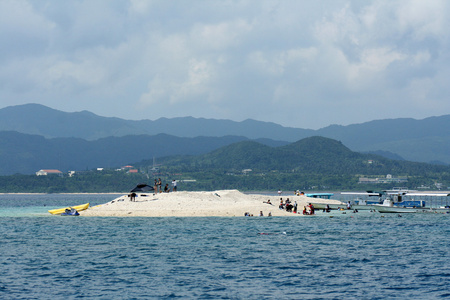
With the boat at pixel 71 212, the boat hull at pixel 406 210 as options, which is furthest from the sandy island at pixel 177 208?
the boat hull at pixel 406 210

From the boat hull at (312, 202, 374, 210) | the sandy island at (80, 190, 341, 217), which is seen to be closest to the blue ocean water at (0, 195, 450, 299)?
the sandy island at (80, 190, 341, 217)

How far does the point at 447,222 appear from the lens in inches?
3430

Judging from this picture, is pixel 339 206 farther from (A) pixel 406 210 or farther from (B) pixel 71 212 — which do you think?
(B) pixel 71 212

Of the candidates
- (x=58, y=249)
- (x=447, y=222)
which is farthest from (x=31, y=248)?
(x=447, y=222)

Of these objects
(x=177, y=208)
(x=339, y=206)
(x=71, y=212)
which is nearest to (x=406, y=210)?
(x=339, y=206)

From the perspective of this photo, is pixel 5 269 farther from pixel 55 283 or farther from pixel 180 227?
pixel 180 227

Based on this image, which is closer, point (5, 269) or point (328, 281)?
point (328, 281)

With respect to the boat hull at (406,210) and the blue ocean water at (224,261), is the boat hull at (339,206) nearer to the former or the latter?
the boat hull at (406,210)

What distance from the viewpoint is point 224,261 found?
157ft

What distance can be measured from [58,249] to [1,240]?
10668mm

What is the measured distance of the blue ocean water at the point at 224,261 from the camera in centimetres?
3681

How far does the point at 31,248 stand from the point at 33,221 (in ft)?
112

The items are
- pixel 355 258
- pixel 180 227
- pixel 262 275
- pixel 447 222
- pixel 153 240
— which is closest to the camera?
pixel 262 275

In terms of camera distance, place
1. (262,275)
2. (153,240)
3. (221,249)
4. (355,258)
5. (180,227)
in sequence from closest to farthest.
Answer: 1. (262,275)
2. (355,258)
3. (221,249)
4. (153,240)
5. (180,227)
